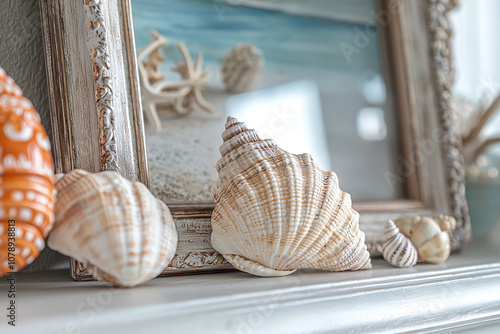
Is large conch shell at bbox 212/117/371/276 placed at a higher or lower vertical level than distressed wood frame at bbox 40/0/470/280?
lower

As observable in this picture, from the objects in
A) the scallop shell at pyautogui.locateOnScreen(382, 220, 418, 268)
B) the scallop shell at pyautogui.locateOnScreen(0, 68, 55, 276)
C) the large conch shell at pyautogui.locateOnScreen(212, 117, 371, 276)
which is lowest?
the scallop shell at pyautogui.locateOnScreen(382, 220, 418, 268)

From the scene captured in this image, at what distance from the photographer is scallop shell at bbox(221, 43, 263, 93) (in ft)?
2.55

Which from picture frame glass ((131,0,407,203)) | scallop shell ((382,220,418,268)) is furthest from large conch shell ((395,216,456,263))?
picture frame glass ((131,0,407,203))

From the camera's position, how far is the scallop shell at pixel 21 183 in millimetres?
402

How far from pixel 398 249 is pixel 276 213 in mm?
214

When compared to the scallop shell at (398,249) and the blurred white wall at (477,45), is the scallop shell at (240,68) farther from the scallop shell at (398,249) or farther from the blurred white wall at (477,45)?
the blurred white wall at (477,45)

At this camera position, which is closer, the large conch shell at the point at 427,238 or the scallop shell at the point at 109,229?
the scallop shell at the point at 109,229

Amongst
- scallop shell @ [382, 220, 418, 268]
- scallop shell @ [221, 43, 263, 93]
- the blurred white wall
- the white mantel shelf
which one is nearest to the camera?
the white mantel shelf

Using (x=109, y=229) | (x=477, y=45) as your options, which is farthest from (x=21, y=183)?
A: (x=477, y=45)

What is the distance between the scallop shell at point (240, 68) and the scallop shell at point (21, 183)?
0.39m

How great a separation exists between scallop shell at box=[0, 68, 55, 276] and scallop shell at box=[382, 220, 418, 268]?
1.42 feet

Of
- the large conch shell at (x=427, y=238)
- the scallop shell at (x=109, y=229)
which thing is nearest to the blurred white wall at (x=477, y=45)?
the large conch shell at (x=427, y=238)

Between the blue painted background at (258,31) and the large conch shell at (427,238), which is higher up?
the blue painted background at (258,31)

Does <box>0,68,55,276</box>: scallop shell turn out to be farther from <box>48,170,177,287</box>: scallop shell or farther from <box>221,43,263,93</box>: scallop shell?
<box>221,43,263,93</box>: scallop shell
